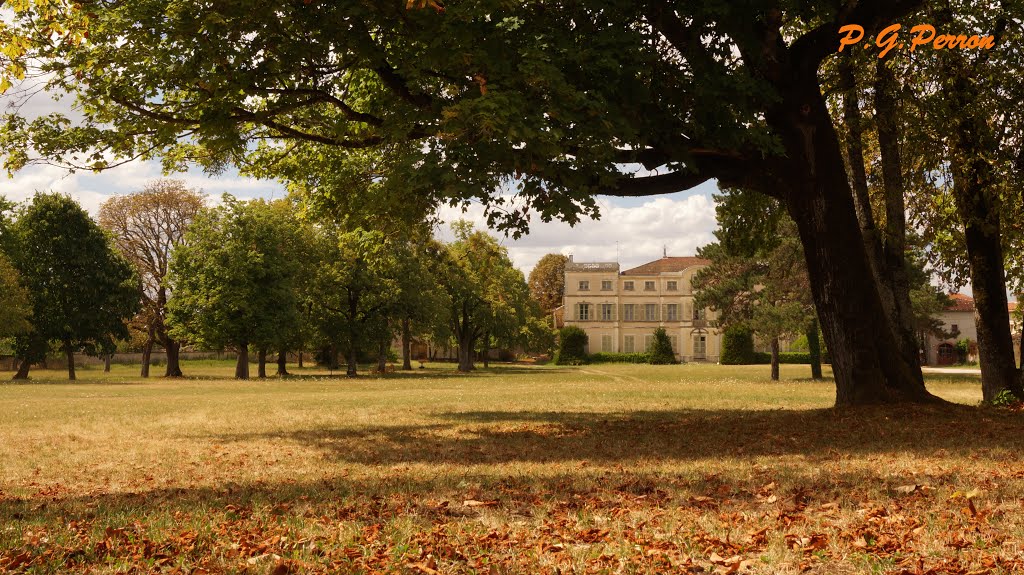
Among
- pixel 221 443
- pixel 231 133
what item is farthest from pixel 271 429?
pixel 231 133

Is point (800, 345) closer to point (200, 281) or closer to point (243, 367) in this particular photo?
point (243, 367)

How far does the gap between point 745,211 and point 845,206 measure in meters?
3.92

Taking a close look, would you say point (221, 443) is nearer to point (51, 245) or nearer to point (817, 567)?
point (817, 567)

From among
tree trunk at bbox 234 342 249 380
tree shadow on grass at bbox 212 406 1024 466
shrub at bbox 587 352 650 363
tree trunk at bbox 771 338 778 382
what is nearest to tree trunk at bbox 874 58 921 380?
tree shadow on grass at bbox 212 406 1024 466

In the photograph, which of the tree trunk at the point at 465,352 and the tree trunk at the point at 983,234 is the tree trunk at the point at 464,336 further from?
the tree trunk at the point at 983,234

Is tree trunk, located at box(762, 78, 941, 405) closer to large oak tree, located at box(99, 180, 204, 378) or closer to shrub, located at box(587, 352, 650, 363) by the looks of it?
large oak tree, located at box(99, 180, 204, 378)

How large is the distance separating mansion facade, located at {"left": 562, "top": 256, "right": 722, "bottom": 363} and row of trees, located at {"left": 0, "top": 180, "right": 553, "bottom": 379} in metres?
28.5

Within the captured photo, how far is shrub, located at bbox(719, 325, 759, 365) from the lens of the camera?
6488cm

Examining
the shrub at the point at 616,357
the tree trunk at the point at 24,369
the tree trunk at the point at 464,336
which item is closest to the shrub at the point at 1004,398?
the tree trunk at the point at 464,336

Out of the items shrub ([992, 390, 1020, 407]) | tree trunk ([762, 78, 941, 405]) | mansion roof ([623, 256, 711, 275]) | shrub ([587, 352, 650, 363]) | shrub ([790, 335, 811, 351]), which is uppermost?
mansion roof ([623, 256, 711, 275])

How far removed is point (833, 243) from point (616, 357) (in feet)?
197

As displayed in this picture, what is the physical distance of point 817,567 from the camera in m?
4.38

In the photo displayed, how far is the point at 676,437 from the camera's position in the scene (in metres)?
11.2

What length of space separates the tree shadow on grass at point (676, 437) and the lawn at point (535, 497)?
0.06m
